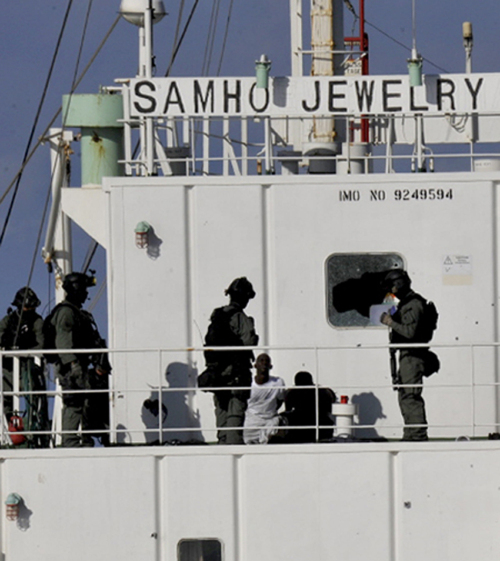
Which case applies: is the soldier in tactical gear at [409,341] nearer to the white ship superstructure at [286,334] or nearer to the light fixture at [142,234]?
the white ship superstructure at [286,334]

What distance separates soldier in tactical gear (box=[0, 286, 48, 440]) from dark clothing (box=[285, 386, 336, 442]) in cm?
294

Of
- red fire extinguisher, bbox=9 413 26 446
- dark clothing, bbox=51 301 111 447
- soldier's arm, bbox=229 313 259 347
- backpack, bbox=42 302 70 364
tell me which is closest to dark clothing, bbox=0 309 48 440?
red fire extinguisher, bbox=9 413 26 446

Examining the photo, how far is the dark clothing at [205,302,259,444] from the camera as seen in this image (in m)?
17.9

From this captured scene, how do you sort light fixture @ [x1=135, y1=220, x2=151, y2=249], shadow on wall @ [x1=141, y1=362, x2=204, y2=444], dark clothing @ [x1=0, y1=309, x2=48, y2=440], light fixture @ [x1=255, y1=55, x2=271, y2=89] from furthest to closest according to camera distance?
light fixture @ [x1=255, y1=55, x2=271, y2=89], shadow on wall @ [x1=141, y1=362, x2=204, y2=444], light fixture @ [x1=135, y1=220, x2=151, y2=249], dark clothing @ [x1=0, y1=309, x2=48, y2=440]

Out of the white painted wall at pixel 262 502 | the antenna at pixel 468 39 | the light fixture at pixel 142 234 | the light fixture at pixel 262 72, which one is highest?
the antenna at pixel 468 39

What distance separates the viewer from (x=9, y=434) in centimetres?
1833

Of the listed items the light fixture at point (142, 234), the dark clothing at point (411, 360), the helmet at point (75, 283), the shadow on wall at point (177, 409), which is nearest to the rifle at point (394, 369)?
the dark clothing at point (411, 360)

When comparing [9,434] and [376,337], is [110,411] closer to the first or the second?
[9,434]

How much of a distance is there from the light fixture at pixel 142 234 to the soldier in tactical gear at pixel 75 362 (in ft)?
3.53

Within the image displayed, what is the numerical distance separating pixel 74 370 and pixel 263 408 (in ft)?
7.28

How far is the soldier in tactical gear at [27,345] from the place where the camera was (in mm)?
18766

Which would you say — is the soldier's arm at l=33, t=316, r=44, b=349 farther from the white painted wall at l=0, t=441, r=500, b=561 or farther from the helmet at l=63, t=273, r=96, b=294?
the white painted wall at l=0, t=441, r=500, b=561

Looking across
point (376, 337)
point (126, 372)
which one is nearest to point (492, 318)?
point (376, 337)

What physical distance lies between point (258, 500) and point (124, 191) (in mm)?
4283
